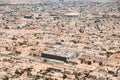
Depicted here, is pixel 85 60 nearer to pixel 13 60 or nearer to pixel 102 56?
pixel 102 56

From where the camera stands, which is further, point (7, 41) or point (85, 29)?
point (85, 29)

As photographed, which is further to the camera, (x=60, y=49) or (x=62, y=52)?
(x=60, y=49)

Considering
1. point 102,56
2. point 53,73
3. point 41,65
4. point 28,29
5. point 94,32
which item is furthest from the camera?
point 28,29

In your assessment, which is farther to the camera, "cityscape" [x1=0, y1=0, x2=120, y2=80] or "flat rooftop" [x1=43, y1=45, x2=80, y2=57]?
"flat rooftop" [x1=43, y1=45, x2=80, y2=57]

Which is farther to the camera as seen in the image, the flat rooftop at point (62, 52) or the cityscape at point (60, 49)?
the flat rooftop at point (62, 52)

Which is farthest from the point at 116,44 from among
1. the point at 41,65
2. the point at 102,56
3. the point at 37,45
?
the point at 41,65

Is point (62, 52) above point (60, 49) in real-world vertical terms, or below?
below

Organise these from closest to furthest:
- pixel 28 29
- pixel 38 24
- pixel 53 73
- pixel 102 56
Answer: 1. pixel 53 73
2. pixel 102 56
3. pixel 28 29
4. pixel 38 24
